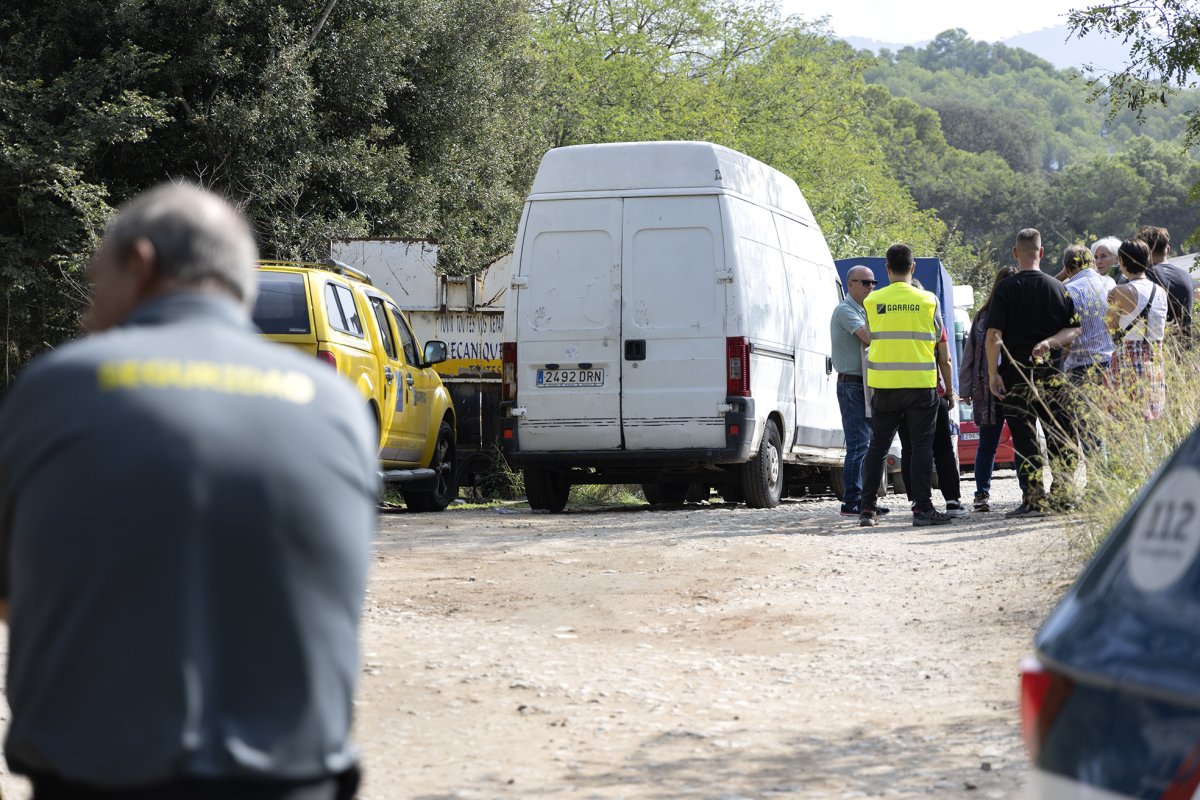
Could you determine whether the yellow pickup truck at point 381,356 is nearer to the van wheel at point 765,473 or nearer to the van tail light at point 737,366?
the van tail light at point 737,366

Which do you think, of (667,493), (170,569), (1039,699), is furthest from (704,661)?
(667,493)

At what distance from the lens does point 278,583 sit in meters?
2.18

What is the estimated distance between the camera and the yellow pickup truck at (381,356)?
12086 millimetres

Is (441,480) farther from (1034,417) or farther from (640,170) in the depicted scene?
(1034,417)

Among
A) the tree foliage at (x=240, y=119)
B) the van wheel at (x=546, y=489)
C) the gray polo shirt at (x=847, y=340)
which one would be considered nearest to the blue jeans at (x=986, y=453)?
the gray polo shirt at (x=847, y=340)

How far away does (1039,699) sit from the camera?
2486 millimetres

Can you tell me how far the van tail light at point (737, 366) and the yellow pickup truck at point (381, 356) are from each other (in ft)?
9.33

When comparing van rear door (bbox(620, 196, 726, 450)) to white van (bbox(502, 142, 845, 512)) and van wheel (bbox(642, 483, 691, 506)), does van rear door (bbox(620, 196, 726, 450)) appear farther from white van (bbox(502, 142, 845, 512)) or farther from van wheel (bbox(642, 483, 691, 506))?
van wheel (bbox(642, 483, 691, 506))

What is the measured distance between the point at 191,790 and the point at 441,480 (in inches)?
526

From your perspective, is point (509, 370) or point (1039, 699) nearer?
point (1039, 699)

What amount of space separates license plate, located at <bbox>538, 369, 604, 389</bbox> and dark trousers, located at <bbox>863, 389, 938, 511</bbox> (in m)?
2.45

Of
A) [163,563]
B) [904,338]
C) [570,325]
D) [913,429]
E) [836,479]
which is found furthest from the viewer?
[836,479]

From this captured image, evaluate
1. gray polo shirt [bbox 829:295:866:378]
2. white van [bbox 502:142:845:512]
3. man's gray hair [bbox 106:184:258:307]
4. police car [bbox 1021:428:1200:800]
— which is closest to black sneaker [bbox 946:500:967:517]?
gray polo shirt [bbox 829:295:866:378]

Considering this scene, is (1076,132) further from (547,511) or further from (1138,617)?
(1138,617)
